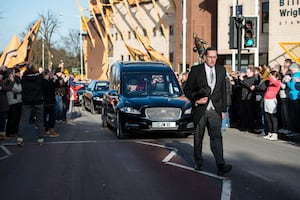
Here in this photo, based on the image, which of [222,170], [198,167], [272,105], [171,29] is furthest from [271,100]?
[171,29]

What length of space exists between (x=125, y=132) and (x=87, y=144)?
1221 mm

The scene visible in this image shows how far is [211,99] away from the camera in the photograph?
821cm

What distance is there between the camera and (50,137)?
1387cm

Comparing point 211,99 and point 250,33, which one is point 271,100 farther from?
point 211,99

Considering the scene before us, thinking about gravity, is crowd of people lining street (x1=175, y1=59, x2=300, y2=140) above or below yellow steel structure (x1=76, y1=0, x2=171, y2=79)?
below

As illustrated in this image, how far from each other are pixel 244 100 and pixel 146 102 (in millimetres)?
3743

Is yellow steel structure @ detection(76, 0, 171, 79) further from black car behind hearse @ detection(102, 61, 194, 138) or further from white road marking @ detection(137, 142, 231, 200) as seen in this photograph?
white road marking @ detection(137, 142, 231, 200)

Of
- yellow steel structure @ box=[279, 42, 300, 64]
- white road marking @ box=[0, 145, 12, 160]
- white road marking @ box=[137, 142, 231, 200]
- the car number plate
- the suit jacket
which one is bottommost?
white road marking @ box=[0, 145, 12, 160]

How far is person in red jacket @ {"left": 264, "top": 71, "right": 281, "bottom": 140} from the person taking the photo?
43.1 ft

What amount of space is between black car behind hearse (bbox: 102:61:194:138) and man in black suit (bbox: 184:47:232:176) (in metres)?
4.09

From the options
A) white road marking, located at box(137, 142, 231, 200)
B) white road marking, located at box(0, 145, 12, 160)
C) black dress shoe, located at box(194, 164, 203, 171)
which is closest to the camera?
white road marking, located at box(137, 142, 231, 200)

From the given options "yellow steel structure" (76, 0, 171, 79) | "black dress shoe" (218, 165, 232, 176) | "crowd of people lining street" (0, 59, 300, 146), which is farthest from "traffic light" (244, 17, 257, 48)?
"yellow steel structure" (76, 0, 171, 79)

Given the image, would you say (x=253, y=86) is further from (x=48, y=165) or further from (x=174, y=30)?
(x=174, y=30)

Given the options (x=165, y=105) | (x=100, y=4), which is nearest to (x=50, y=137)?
(x=165, y=105)
